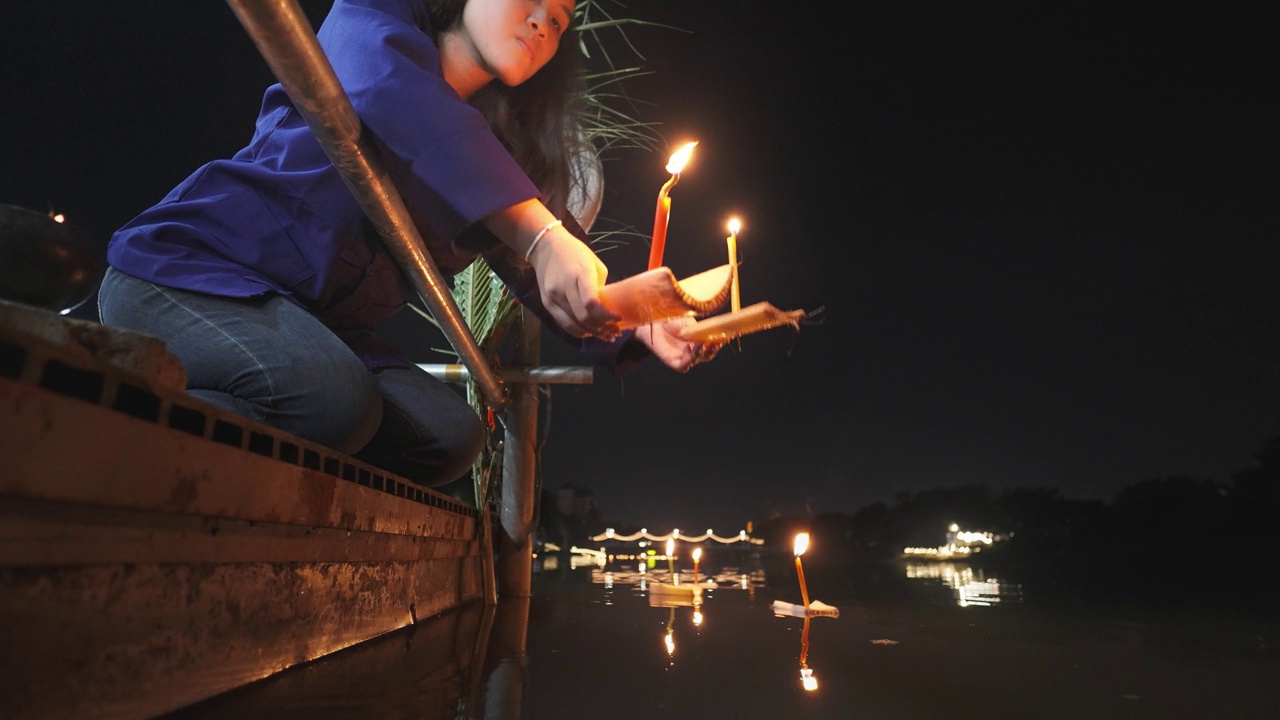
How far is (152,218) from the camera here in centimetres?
143

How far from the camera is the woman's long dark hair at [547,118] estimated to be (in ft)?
5.79

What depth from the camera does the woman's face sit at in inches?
58.9

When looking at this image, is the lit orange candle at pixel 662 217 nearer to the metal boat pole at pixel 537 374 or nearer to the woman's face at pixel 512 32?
the woman's face at pixel 512 32

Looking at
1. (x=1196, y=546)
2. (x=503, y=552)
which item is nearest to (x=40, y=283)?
(x=503, y=552)

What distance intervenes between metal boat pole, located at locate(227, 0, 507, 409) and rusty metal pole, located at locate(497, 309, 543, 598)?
181 centimetres

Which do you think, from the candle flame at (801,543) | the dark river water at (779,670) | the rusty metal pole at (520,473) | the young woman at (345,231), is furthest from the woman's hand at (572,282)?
the rusty metal pole at (520,473)

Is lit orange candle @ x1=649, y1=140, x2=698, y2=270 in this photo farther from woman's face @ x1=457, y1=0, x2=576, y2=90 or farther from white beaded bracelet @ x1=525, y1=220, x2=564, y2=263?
woman's face @ x1=457, y1=0, x2=576, y2=90

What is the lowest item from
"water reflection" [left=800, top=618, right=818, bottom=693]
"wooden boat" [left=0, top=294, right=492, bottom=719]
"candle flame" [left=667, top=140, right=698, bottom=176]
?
"water reflection" [left=800, top=618, right=818, bottom=693]

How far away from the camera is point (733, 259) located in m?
1.26

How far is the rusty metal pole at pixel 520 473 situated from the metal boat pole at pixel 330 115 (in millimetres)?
1811

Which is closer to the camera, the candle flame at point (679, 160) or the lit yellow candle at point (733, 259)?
the lit yellow candle at point (733, 259)

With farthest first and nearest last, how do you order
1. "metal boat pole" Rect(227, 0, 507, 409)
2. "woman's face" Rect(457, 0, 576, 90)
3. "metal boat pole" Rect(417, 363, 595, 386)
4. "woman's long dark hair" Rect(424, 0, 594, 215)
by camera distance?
"metal boat pole" Rect(417, 363, 595, 386)
"woman's long dark hair" Rect(424, 0, 594, 215)
"woman's face" Rect(457, 0, 576, 90)
"metal boat pole" Rect(227, 0, 507, 409)

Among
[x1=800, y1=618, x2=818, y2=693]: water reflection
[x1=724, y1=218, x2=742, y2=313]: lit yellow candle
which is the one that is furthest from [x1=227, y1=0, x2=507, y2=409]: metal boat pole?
[x1=800, y1=618, x2=818, y2=693]: water reflection

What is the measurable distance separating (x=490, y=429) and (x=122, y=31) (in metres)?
2.07
